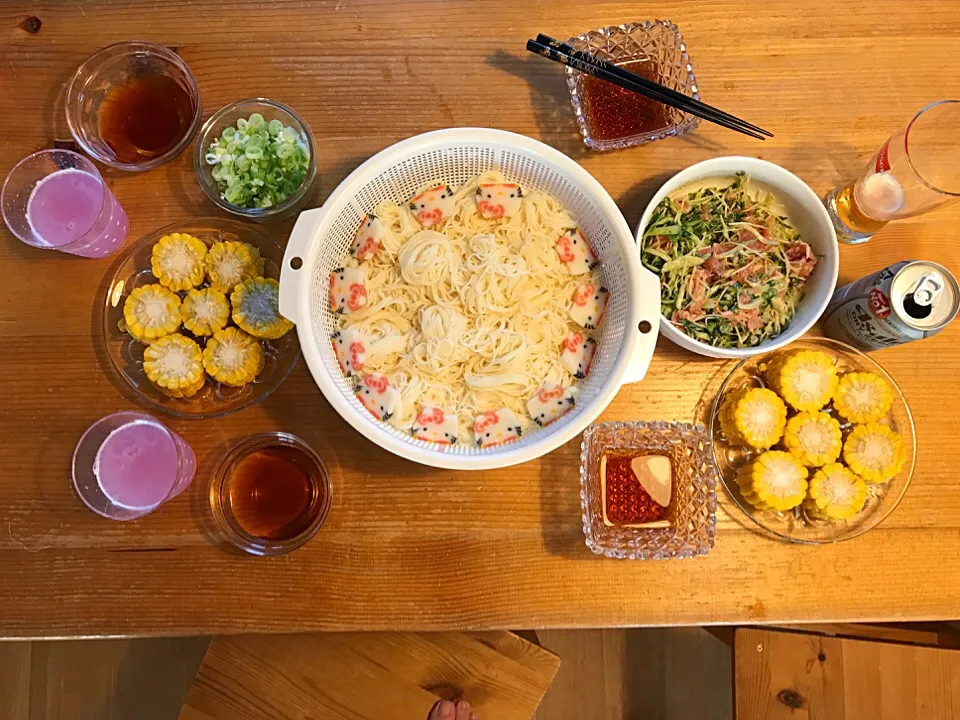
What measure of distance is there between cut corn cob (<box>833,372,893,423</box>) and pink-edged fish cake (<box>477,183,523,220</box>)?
0.95 metres

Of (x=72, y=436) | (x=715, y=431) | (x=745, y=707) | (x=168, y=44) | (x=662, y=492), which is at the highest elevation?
(x=168, y=44)

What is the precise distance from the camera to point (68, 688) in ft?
9.39

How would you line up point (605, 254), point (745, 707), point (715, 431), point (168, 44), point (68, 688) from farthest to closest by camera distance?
point (68, 688) → point (745, 707) → point (168, 44) → point (715, 431) → point (605, 254)

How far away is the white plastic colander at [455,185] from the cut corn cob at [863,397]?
60 centimetres

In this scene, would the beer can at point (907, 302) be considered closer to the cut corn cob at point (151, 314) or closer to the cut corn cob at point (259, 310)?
the cut corn cob at point (259, 310)

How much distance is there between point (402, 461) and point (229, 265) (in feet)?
2.20

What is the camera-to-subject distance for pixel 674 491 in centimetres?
166

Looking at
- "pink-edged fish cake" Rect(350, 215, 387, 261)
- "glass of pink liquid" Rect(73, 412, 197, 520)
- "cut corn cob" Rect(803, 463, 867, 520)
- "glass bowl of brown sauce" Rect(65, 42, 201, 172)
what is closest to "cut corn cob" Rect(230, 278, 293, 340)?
"pink-edged fish cake" Rect(350, 215, 387, 261)

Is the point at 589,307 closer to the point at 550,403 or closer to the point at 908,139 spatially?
Answer: the point at 550,403

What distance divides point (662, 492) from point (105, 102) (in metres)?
1.83

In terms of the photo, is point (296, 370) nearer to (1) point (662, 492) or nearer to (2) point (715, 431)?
(1) point (662, 492)

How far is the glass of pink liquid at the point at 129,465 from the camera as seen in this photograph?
63.3 inches

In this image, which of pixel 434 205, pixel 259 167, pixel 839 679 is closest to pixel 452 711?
pixel 839 679

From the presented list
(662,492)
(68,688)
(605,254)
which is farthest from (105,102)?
(68,688)
